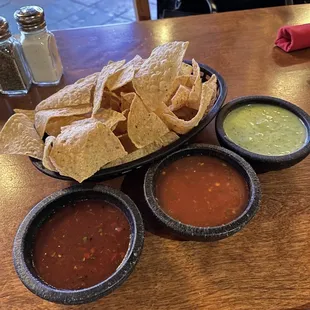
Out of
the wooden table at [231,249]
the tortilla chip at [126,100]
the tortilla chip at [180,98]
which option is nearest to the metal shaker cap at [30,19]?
the wooden table at [231,249]

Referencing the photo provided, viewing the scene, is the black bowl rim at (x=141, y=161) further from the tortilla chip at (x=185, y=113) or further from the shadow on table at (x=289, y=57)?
the shadow on table at (x=289, y=57)

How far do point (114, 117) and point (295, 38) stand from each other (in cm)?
92

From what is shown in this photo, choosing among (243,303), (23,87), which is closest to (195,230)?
(243,303)

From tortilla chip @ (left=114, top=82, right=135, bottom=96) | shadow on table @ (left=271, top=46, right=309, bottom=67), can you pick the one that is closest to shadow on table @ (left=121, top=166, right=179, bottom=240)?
tortilla chip @ (left=114, top=82, right=135, bottom=96)

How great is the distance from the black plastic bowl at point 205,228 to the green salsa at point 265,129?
10 cm

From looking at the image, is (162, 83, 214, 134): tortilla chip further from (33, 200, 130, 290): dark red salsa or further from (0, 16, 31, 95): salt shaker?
(0, 16, 31, 95): salt shaker

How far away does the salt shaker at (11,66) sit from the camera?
1.32m

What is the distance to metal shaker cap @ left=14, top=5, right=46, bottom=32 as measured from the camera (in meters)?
1.30

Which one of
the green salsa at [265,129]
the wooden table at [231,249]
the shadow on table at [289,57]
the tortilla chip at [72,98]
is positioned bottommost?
the shadow on table at [289,57]

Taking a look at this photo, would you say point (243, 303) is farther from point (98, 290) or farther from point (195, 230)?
point (98, 290)

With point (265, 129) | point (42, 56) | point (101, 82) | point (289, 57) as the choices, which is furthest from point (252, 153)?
point (42, 56)

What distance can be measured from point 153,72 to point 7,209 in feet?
1.80

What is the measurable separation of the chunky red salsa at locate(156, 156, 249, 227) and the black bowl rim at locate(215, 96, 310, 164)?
0.06 m

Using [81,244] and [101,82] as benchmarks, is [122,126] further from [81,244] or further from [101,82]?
[81,244]
